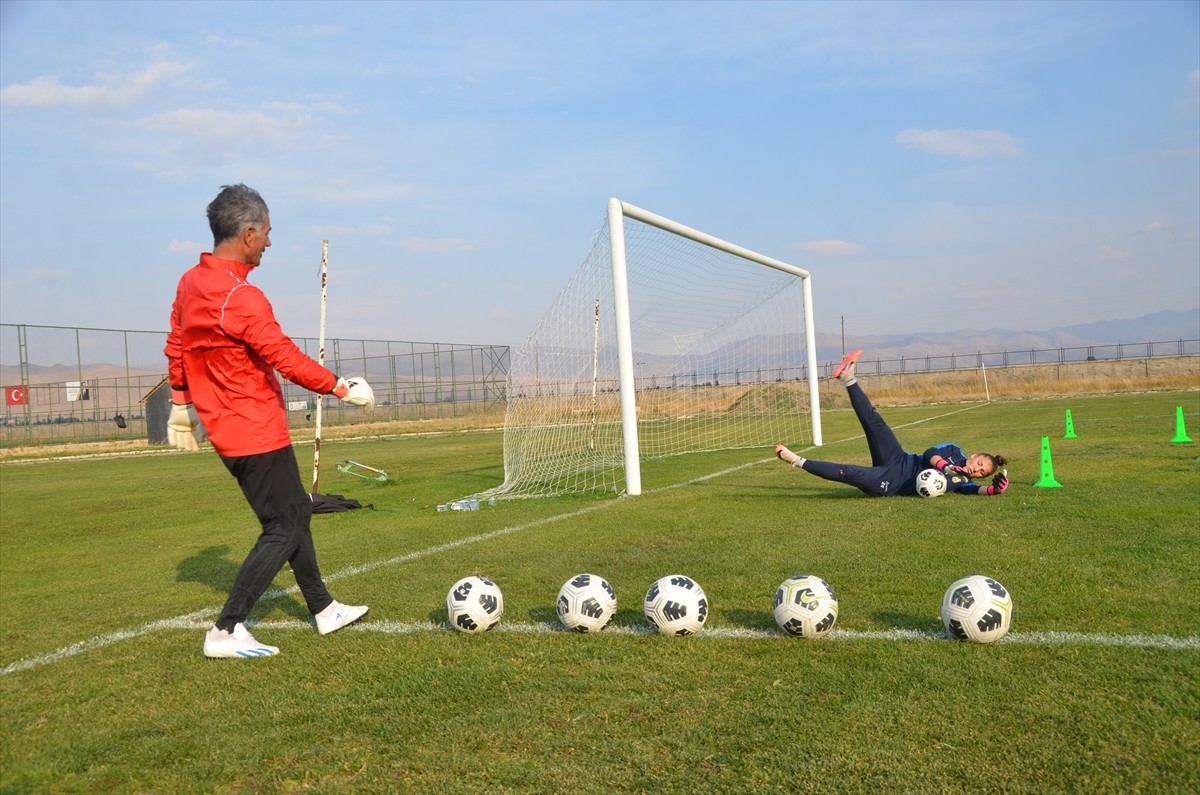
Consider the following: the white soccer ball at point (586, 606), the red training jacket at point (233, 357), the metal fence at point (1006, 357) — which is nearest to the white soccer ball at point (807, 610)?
the white soccer ball at point (586, 606)

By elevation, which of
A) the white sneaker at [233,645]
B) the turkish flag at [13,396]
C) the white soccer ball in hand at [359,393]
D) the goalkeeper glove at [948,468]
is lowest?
the white sneaker at [233,645]

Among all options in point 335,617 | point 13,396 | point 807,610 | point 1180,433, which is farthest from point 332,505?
point 13,396

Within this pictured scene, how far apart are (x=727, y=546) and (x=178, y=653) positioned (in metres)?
4.14

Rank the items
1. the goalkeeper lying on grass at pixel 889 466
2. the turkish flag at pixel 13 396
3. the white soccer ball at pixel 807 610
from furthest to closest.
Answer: the turkish flag at pixel 13 396
the goalkeeper lying on grass at pixel 889 466
the white soccer ball at pixel 807 610

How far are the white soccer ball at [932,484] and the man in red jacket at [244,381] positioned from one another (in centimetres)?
662

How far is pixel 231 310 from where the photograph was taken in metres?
4.65

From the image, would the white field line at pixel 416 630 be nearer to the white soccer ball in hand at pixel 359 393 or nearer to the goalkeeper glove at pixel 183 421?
the goalkeeper glove at pixel 183 421

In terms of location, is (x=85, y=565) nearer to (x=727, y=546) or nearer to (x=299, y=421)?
(x=727, y=546)

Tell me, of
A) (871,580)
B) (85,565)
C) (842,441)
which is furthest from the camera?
(842,441)

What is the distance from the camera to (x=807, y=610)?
4.57 metres

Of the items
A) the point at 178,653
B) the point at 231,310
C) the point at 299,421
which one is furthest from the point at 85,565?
the point at 299,421

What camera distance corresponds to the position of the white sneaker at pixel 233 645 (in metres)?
4.67

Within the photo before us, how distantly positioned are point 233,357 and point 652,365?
496 inches

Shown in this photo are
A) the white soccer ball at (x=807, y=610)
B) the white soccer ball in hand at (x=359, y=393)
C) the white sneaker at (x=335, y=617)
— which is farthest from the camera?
the white sneaker at (x=335, y=617)
